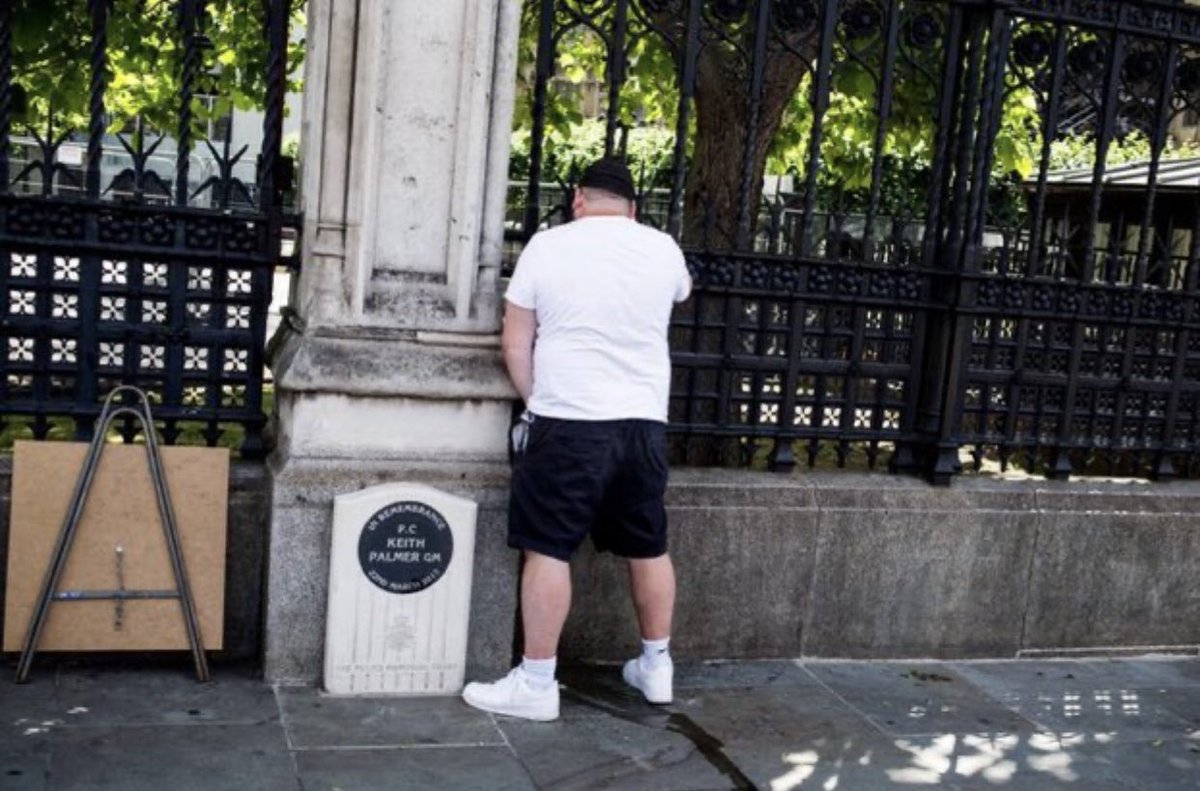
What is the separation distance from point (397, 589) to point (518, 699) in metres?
0.61

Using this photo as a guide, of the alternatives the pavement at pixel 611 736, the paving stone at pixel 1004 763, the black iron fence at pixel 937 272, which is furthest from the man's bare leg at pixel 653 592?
the paving stone at pixel 1004 763

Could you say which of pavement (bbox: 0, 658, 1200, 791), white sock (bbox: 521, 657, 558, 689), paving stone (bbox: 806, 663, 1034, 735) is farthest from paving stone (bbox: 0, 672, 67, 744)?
paving stone (bbox: 806, 663, 1034, 735)

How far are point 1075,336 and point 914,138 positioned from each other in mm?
2762

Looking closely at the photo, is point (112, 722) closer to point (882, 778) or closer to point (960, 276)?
point (882, 778)

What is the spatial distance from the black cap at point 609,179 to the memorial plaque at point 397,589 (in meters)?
1.30

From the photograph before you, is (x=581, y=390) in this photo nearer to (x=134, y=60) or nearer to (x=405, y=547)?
(x=405, y=547)

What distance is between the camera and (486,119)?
5.73 m

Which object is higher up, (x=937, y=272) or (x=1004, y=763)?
(x=937, y=272)

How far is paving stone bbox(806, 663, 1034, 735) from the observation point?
610cm

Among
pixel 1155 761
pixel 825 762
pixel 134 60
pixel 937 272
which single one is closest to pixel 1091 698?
pixel 1155 761

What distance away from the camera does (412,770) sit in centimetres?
514

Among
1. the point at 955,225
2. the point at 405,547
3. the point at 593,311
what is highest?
the point at 955,225

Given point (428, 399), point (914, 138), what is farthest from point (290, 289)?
point (914, 138)

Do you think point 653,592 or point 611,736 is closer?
point 611,736
